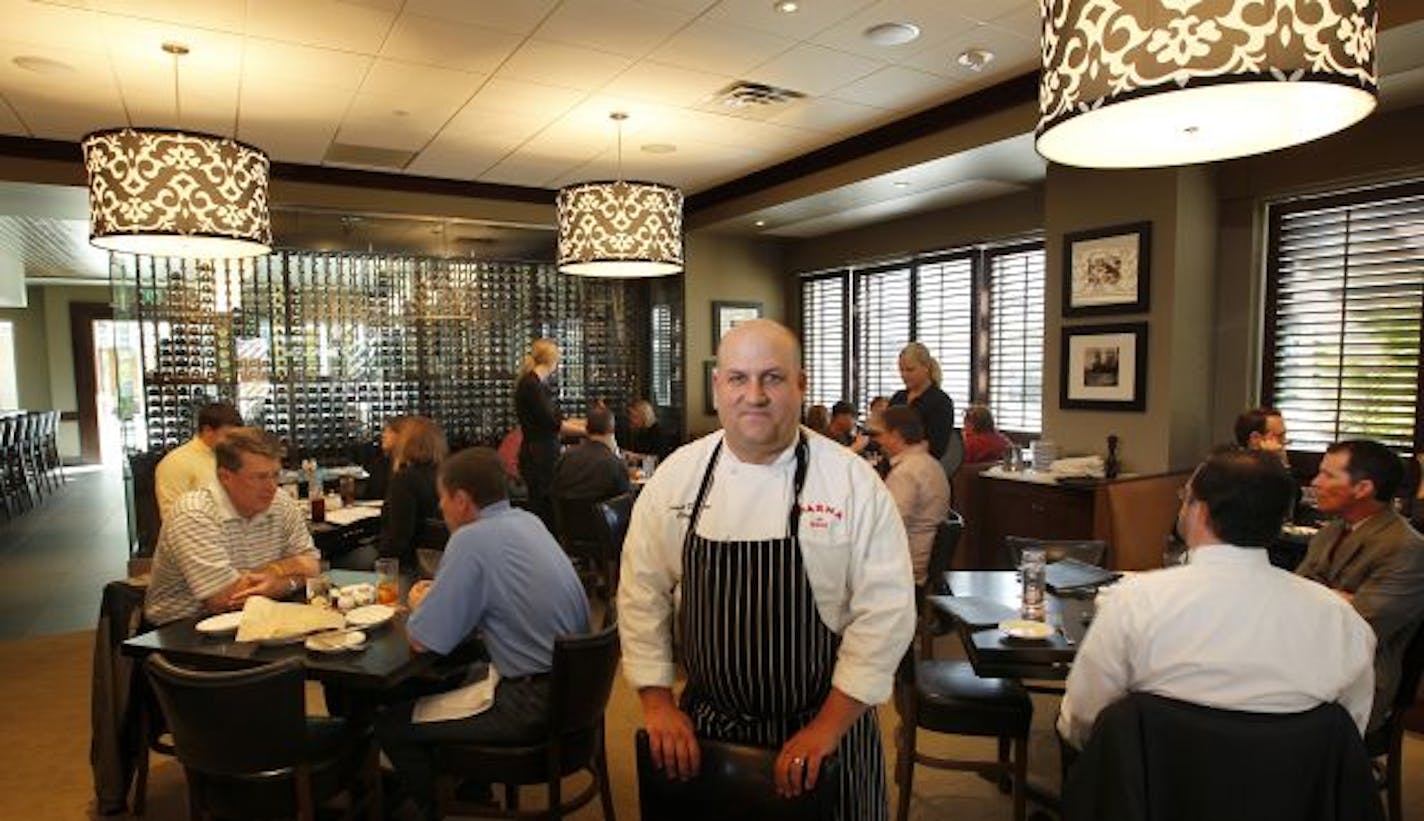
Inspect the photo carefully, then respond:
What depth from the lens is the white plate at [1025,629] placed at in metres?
2.44

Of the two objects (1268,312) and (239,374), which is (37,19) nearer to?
(239,374)

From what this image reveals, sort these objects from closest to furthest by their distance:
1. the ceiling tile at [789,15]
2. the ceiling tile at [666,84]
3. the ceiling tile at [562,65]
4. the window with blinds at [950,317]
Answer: the ceiling tile at [789,15], the ceiling tile at [562,65], the ceiling tile at [666,84], the window with blinds at [950,317]

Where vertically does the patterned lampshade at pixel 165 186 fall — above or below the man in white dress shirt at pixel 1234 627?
above

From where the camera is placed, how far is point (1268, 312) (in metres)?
4.94

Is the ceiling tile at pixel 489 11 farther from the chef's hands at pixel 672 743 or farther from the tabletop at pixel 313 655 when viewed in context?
the chef's hands at pixel 672 743

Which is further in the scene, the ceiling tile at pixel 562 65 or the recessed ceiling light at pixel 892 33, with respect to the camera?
the ceiling tile at pixel 562 65

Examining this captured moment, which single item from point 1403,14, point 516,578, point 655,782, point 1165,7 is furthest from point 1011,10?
point 655,782

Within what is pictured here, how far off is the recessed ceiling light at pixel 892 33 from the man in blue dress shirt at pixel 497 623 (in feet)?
8.77

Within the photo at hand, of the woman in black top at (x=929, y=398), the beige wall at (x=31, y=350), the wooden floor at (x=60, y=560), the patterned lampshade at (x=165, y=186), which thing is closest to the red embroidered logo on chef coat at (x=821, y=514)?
the patterned lampshade at (x=165, y=186)

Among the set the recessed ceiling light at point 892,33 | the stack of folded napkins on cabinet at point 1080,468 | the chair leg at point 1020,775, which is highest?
the recessed ceiling light at point 892,33

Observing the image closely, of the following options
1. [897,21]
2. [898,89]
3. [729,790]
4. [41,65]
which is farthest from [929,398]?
[41,65]

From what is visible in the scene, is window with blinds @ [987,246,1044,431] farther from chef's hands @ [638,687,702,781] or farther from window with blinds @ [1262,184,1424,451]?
chef's hands @ [638,687,702,781]

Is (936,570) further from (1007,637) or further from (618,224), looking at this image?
(618,224)

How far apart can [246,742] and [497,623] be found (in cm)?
68
